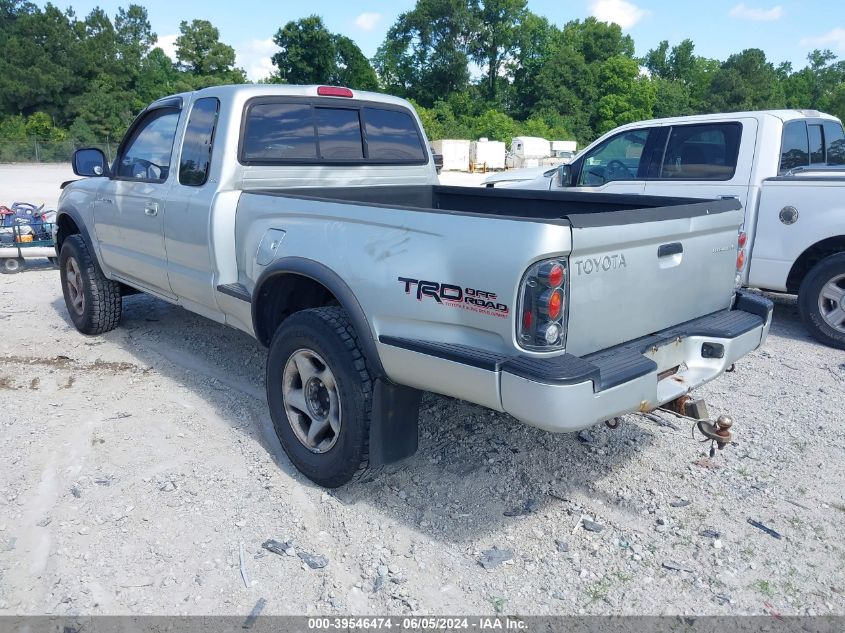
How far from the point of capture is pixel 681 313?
3361 mm

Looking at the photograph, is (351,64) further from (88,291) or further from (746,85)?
(88,291)

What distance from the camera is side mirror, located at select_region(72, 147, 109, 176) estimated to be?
221 inches

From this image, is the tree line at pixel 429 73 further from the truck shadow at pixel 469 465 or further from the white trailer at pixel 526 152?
the truck shadow at pixel 469 465

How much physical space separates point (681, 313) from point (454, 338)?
1.24 m

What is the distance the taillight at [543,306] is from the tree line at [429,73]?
4691cm

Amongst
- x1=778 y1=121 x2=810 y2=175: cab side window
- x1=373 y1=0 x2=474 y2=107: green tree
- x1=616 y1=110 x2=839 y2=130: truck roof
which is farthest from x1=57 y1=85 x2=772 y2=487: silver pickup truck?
x1=373 y1=0 x2=474 y2=107: green tree

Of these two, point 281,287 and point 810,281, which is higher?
point 281,287

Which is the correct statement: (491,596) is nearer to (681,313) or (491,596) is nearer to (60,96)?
(681,313)

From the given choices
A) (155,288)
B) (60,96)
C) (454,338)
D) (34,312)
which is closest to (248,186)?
(155,288)

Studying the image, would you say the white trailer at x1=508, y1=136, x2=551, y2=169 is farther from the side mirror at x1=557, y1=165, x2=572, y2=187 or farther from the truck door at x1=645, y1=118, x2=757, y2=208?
the truck door at x1=645, y1=118, x2=757, y2=208

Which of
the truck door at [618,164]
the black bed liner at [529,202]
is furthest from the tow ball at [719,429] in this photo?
the truck door at [618,164]

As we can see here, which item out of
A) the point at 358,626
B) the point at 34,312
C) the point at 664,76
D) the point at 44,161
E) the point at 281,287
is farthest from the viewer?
the point at 664,76

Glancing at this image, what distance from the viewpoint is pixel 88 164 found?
5.69 meters

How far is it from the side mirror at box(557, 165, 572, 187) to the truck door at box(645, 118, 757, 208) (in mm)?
1046
